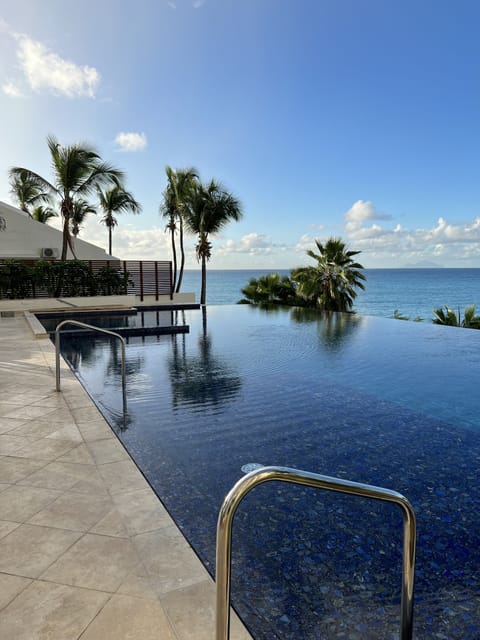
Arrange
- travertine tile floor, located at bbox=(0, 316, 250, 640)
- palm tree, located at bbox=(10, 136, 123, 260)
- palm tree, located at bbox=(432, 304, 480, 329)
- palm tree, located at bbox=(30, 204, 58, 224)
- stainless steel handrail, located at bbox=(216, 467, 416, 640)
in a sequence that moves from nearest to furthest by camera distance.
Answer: stainless steel handrail, located at bbox=(216, 467, 416, 640)
travertine tile floor, located at bbox=(0, 316, 250, 640)
palm tree, located at bbox=(432, 304, 480, 329)
palm tree, located at bbox=(10, 136, 123, 260)
palm tree, located at bbox=(30, 204, 58, 224)

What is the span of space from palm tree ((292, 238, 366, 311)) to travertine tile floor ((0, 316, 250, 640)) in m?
13.6

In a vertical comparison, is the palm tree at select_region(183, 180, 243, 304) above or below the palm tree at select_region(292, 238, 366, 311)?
above

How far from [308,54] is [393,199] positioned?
25.6 metres

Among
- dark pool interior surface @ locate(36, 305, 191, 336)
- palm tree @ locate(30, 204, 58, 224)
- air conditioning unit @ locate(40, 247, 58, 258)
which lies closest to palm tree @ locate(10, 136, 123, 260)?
air conditioning unit @ locate(40, 247, 58, 258)

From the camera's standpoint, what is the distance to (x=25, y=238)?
1928 cm

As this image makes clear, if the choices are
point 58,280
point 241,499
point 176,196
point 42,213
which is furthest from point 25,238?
point 241,499

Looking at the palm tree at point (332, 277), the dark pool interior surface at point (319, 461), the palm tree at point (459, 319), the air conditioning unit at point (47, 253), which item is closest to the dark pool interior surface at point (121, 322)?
the dark pool interior surface at point (319, 461)

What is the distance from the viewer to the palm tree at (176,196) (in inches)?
768

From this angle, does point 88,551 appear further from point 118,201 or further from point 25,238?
point 118,201

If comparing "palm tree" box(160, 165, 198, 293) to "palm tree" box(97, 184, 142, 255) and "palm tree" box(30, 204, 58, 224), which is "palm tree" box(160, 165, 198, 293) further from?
"palm tree" box(30, 204, 58, 224)

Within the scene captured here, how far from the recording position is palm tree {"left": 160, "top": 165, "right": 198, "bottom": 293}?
19.5 m

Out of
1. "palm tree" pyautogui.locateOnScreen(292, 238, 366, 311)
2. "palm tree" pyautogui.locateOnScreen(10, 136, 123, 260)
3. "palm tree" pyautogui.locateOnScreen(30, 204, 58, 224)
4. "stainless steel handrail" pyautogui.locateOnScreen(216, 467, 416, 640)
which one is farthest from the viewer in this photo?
"palm tree" pyautogui.locateOnScreen(30, 204, 58, 224)

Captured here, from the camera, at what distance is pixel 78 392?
202 inches

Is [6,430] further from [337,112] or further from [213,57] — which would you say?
[337,112]
